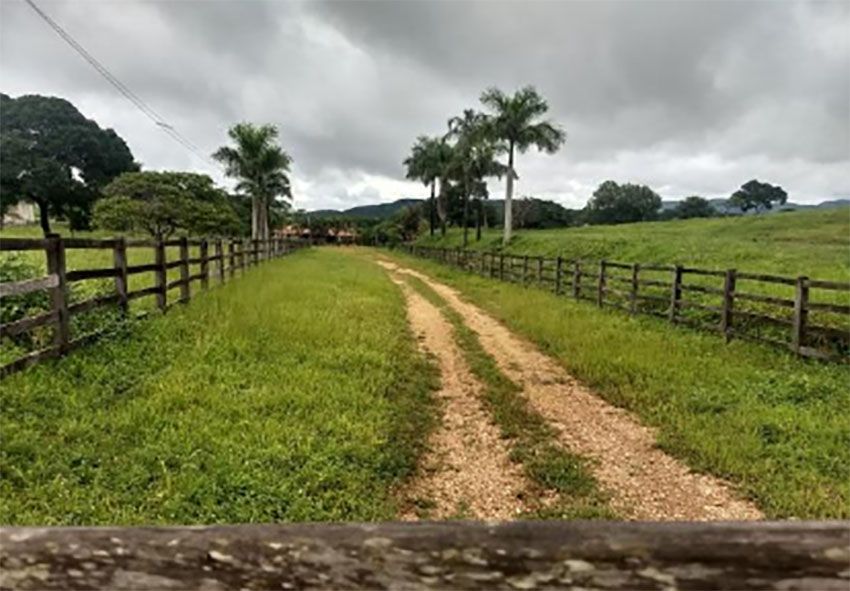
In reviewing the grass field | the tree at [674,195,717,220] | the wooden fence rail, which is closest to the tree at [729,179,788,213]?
the tree at [674,195,717,220]

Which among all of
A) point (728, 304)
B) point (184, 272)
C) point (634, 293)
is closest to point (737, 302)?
point (728, 304)

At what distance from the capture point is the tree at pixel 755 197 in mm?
107287

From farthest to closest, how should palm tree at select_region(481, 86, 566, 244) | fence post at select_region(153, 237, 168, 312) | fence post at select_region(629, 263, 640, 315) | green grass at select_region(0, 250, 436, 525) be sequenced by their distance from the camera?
palm tree at select_region(481, 86, 566, 244) < fence post at select_region(629, 263, 640, 315) < fence post at select_region(153, 237, 168, 312) < green grass at select_region(0, 250, 436, 525)

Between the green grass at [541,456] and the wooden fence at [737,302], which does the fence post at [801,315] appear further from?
the green grass at [541,456]

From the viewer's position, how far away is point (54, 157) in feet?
204

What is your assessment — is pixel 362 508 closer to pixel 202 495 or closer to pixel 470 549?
pixel 202 495

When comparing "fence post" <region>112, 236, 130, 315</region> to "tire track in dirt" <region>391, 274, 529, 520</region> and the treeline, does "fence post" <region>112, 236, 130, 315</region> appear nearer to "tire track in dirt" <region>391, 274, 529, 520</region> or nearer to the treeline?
"tire track in dirt" <region>391, 274, 529, 520</region>

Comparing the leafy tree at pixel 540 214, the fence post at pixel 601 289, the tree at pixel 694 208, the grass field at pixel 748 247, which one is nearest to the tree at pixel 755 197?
the tree at pixel 694 208

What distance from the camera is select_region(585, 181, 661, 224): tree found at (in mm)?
105438

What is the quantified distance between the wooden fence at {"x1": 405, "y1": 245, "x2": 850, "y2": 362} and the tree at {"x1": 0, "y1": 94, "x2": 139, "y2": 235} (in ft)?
170

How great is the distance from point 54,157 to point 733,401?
69136 millimetres

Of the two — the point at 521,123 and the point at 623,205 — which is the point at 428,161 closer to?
the point at 521,123

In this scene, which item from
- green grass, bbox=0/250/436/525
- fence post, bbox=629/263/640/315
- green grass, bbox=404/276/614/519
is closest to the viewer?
green grass, bbox=0/250/436/525

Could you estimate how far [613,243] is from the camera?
96.9ft
